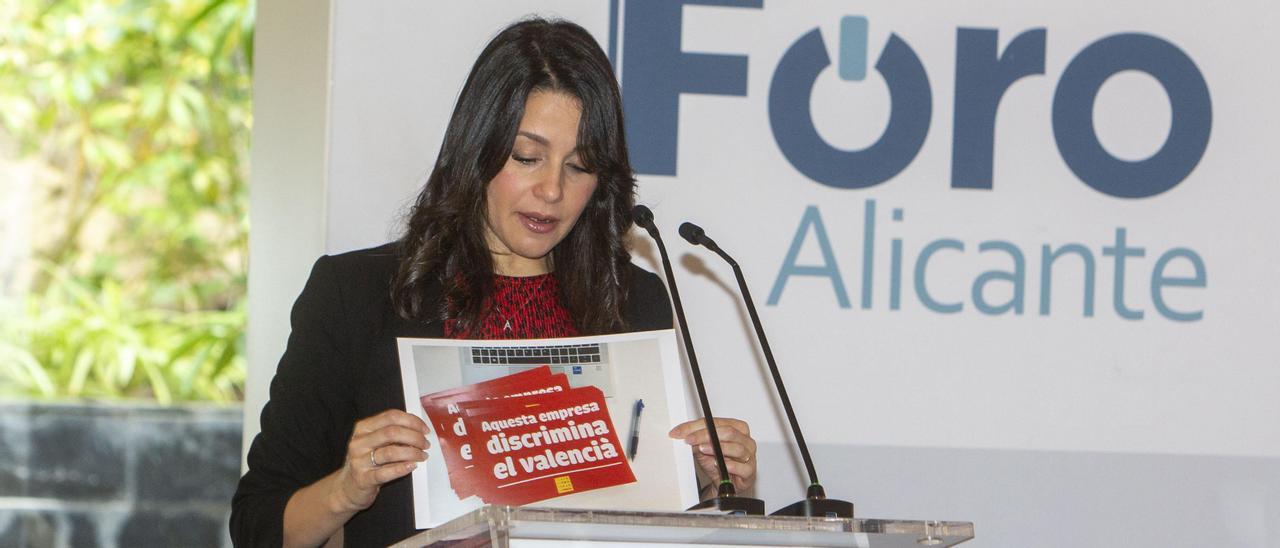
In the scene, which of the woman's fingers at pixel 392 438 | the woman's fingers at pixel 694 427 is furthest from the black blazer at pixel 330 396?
the woman's fingers at pixel 694 427

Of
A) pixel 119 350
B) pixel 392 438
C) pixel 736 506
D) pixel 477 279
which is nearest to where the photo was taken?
pixel 736 506

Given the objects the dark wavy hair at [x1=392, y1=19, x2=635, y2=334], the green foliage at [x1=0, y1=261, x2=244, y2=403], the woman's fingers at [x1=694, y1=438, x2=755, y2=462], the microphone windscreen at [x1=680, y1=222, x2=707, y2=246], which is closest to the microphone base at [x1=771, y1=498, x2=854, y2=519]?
the woman's fingers at [x1=694, y1=438, x2=755, y2=462]

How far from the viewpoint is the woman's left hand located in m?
2.01

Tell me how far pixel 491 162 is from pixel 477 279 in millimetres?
208

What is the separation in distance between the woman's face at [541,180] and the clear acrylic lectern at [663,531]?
2.62 feet

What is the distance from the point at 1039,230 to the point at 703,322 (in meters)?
0.84

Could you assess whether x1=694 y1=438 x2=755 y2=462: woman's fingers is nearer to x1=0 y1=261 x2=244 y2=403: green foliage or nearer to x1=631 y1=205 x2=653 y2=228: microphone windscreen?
x1=631 y1=205 x2=653 y2=228: microphone windscreen

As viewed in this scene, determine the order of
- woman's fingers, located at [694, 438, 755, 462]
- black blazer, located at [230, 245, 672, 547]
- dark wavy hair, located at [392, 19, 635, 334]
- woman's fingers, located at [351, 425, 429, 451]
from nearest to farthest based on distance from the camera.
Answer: woman's fingers, located at [351, 425, 429, 451], woman's fingers, located at [694, 438, 755, 462], black blazer, located at [230, 245, 672, 547], dark wavy hair, located at [392, 19, 635, 334]

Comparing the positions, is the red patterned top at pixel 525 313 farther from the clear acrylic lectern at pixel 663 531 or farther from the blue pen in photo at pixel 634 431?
the clear acrylic lectern at pixel 663 531

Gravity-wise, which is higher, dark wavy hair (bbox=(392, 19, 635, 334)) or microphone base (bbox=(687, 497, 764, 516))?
dark wavy hair (bbox=(392, 19, 635, 334))

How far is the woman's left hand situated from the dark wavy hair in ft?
1.20

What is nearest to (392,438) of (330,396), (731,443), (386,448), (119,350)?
(386,448)

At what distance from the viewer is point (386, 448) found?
71.4 inches

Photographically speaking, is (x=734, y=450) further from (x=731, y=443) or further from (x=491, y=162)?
(x=491, y=162)
